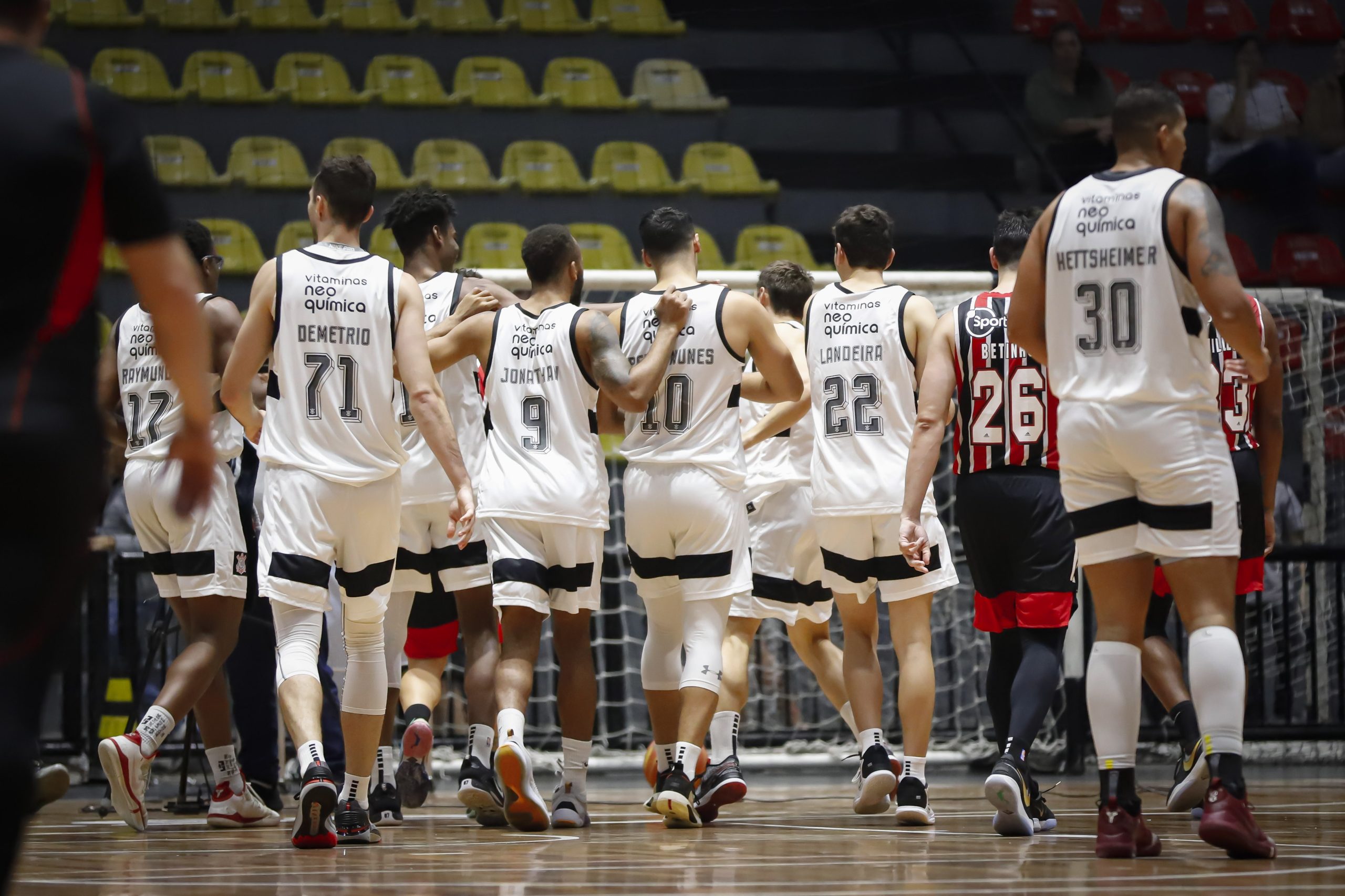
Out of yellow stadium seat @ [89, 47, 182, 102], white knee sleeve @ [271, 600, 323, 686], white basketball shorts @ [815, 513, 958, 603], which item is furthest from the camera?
yellow stadium seat @ [89, 47, 182, 102]

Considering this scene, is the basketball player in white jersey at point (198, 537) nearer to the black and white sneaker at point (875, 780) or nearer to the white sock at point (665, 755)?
the white sock at point (665, 755)

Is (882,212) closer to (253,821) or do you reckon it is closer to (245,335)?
(245,335)

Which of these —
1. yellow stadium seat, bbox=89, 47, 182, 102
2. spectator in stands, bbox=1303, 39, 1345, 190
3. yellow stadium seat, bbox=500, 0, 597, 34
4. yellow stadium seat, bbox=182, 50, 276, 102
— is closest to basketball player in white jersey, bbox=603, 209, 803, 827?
yellow stadium seat, bbox=182, 50, 276, 102

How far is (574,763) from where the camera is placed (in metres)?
6.18

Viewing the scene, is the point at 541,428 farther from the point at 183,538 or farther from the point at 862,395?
the point at 183,538

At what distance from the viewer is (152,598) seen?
913 centimetres

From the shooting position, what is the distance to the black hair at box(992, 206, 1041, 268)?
6184 millimetres

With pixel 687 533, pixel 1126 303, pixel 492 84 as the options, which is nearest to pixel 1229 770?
pixel 1126 303

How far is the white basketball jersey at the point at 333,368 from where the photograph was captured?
18.3ft

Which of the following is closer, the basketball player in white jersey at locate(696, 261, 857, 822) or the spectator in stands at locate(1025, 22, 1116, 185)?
the basketball player in white jersey at locate(696, 261, 857, 822)

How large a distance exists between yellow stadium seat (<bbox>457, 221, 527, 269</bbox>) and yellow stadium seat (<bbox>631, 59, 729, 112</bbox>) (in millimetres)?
2308

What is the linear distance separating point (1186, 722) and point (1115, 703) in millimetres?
1980

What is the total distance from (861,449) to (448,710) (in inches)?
175

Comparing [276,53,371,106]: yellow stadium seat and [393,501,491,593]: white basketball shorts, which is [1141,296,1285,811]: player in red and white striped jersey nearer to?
[393,501,491,593]: white basketball shorts
